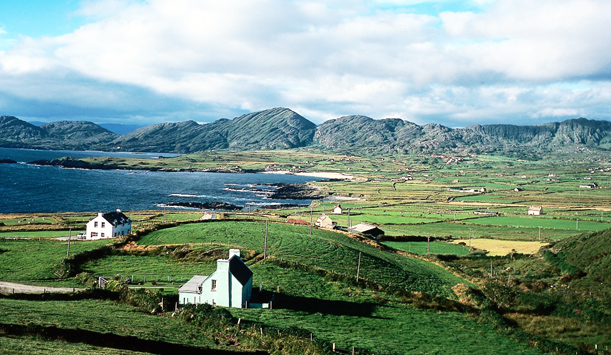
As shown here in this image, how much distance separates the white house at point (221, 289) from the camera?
120 feet

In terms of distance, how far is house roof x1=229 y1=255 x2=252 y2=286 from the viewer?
3688cm

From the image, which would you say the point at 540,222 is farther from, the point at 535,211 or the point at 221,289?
the point at 221,289

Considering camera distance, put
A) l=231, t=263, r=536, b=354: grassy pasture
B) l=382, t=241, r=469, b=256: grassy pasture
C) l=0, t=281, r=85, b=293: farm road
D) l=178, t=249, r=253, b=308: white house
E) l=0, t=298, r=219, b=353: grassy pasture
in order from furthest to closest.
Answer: l=382, t=241, r=469, b=256: grassy pasture → l=0, t=281, r=85, b=293: farm road → l=178, t=249, r=253, b=308: white house → l=231, t=263, r=536, b=354: grassy pasture → l=0, t=298, r=219, b=353: grassy pasture

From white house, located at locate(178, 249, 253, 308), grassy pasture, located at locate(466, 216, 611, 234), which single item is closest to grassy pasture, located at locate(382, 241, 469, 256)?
grassy pasture, located at locate(466, 216, 611, 234)

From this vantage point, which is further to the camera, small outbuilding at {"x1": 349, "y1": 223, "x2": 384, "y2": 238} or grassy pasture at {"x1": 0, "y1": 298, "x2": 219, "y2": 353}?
small outbuilding at {"x1": 349, "y1": 223, "x2": 384, "y2": 238}

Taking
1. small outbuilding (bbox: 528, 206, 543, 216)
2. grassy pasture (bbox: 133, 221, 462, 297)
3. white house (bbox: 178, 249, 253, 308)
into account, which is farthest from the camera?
small outbuilding (bbox: 528, 206, 543, 216)

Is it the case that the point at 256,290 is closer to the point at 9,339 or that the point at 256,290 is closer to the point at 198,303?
the point at 198,303

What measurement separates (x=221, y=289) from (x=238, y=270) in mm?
2100

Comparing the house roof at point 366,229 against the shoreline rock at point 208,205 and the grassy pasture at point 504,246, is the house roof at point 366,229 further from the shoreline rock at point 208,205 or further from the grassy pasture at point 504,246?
the shoreline rock at point 208,205

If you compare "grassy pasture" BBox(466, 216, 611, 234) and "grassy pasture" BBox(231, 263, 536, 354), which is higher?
"grassy pasture" BBox(466, 216, 611, 234)

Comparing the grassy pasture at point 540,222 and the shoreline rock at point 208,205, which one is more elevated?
the grassy pasture at point 540,222

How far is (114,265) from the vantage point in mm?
48000

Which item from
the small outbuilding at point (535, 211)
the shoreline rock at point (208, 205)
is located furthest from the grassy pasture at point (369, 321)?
the shoreline rock at point (208, 205)

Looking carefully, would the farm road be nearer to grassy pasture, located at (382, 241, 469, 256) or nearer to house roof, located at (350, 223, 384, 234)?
grassy pasture, located at (382, 241, 469, 256)
